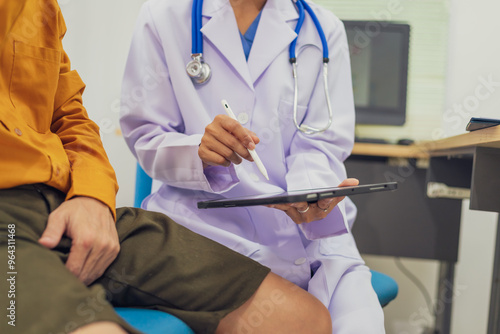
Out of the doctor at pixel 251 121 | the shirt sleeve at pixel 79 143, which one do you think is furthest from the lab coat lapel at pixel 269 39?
the shirt sleeve at pixel 79 143

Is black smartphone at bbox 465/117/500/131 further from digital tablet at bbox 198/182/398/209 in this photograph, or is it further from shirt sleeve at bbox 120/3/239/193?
shirt sleeve at bbox 120/3/239/193

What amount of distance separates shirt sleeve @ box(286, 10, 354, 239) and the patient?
0.17 m

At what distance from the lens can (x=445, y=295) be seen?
5.95 ft

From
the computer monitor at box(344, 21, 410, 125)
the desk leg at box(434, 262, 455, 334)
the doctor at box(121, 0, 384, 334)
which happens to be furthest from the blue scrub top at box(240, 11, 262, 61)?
the desk leg at box(434, 262, 455, 334)

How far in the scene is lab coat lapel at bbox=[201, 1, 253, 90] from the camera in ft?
3.05

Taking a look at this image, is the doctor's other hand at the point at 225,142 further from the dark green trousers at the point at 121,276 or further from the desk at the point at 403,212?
the desk at the point at 403,212

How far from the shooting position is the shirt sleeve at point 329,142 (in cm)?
86

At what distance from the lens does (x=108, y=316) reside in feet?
1.55

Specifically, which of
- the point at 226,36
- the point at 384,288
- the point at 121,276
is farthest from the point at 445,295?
the point at 121,276

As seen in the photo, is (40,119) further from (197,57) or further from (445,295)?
(445,295)

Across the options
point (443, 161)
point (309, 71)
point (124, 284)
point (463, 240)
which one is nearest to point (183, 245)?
point (124, 284)

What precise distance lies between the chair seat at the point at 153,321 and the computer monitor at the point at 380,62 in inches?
58.4

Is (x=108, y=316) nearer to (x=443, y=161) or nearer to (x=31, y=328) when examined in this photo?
(x=31, y=328)

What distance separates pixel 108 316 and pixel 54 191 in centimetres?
25
